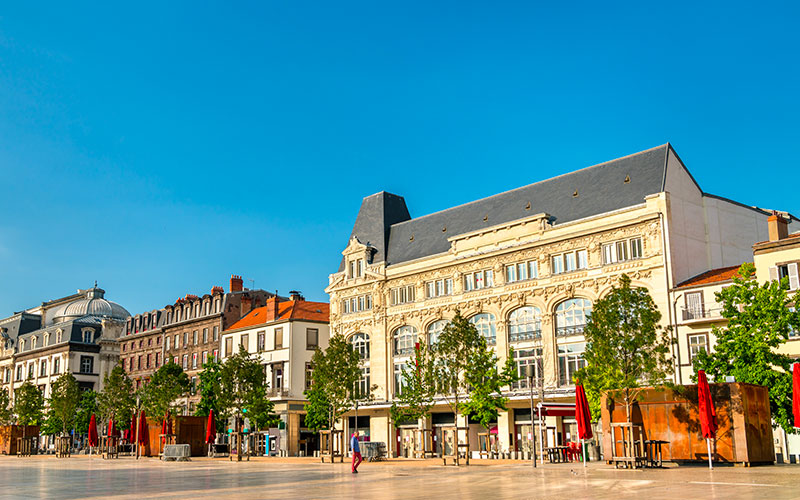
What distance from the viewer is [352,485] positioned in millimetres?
23750

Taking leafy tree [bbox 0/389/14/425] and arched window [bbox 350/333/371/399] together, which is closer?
arched window [bbox 350/333/371/399]

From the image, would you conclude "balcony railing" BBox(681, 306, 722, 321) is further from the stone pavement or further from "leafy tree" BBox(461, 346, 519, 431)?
the stone pavement

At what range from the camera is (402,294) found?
61.5 metres

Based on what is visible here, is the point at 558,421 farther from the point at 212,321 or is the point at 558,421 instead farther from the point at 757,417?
the point at 212,321

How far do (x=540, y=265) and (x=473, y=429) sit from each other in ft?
40.5

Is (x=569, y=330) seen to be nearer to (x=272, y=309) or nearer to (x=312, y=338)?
(x=312, y=338)

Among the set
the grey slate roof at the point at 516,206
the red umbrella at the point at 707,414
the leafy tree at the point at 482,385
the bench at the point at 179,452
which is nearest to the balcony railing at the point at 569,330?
the leafy tree at the point at 482,385

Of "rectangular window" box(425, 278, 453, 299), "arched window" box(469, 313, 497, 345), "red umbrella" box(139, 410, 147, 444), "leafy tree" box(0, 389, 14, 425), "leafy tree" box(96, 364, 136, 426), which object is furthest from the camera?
"leafy tree" box(0, 389, 14, 425)

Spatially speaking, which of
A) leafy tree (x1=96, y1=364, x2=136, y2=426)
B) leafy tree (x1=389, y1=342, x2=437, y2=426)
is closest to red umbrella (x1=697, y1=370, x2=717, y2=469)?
leafy tree (x1=389, y1=342, x2=437, y2=426)

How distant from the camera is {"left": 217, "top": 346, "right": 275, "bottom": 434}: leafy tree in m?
54.0

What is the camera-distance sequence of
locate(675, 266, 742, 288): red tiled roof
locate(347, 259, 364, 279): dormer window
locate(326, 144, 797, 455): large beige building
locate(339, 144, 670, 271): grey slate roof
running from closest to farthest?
locate(675, 266, 742, 288): red tiled roof
locate(326, 144, 797, 455): large beige building
locate(339, 144, 670, 271): grey slate roof
locate(347, 259, 364, 279): dormer window

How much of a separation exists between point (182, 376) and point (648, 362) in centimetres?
4845

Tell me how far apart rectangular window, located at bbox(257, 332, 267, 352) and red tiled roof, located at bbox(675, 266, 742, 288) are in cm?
3827

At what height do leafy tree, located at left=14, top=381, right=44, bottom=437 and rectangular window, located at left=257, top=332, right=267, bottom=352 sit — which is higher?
rectangular window, located at left=257, top=332, right=267, bottom=352
